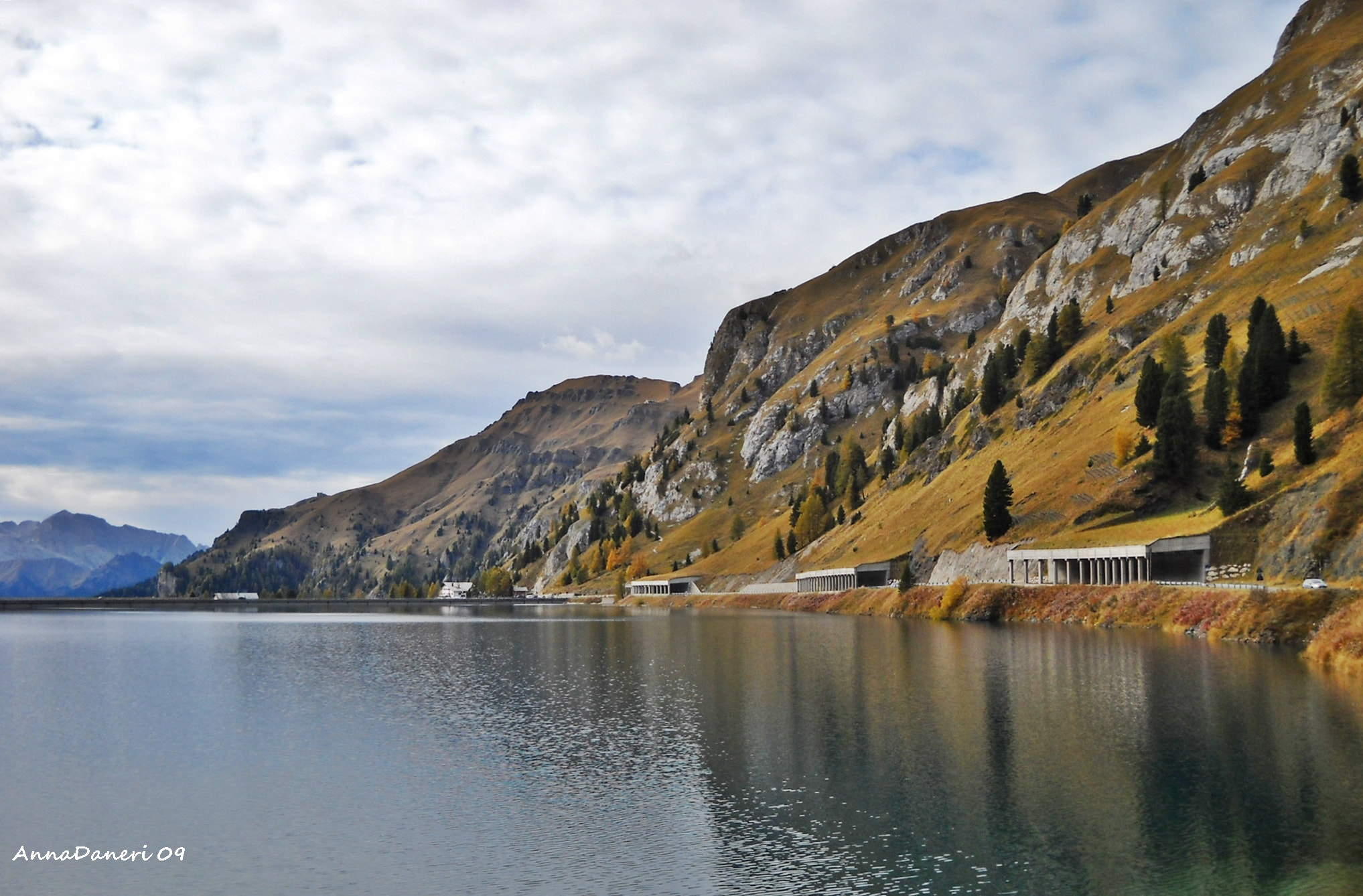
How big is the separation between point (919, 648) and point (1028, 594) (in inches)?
1949

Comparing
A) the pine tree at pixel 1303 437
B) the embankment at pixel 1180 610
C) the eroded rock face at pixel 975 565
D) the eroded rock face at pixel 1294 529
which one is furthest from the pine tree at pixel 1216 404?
the eroded rock face at pixel 1294 529

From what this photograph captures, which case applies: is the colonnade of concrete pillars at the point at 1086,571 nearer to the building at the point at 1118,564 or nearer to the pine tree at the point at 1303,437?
the building at the point at 1118,564

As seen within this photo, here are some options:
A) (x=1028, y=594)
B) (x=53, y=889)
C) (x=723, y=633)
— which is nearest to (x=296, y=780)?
(x=53, y=889)

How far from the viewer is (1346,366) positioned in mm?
125875

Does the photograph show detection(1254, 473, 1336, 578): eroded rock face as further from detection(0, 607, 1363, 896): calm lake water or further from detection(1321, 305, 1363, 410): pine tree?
detection(1321, 305, 1363, 410): pine tree

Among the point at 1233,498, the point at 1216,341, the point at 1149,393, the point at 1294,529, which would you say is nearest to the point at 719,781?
the point at 1294,529

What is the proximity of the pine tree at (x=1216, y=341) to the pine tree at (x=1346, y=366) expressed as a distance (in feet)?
115

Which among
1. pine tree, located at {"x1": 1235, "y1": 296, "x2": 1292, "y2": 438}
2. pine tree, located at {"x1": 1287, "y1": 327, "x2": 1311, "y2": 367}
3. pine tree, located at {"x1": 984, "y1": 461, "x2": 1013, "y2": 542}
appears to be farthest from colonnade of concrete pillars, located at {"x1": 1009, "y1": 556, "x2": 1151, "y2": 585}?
pine tree, located at {"x1": 1287, "y1": 327, "x2": 1311, "y2": 367}

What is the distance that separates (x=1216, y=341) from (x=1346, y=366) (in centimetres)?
4170

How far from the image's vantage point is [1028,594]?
14600cm

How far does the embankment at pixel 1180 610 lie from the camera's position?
76062 millimetres

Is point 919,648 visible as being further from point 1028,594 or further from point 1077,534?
point 1077,534

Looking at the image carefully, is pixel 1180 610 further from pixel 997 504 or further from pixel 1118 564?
pixel 997 504

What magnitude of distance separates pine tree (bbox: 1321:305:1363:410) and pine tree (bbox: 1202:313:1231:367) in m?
35.0
